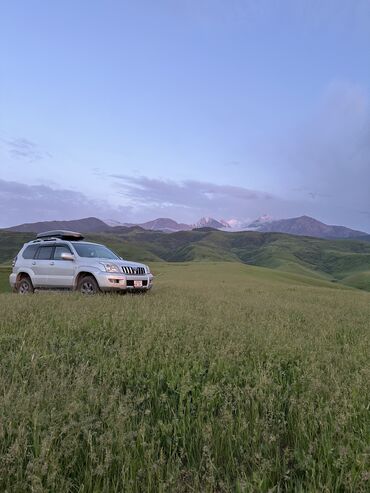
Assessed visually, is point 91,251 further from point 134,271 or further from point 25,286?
point 25,286

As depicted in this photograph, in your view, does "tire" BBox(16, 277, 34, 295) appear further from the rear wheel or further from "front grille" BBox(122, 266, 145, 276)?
"front grille" BBox(122, 266, 145, 276)

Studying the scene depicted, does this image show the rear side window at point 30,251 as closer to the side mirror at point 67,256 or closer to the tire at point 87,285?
the side mirror at point 67,256

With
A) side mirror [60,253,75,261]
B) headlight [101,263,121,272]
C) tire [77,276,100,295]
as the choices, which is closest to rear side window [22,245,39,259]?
side mirror [60,253,75,261]

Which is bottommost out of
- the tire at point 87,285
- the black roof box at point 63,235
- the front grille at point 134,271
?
the tire at point 87,285

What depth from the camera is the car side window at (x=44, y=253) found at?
1571cm

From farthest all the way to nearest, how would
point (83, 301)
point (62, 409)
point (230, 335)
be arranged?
point (83, 301) < point (230, 335) < point (62, 409)

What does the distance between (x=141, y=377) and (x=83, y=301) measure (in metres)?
6.98

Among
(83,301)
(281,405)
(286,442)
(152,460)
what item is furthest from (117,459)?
(83,301)

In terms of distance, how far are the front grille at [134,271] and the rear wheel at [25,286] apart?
171 inches

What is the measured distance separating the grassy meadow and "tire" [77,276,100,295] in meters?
7.27

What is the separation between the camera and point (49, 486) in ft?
8.84

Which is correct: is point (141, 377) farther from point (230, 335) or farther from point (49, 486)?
point (230, 335)

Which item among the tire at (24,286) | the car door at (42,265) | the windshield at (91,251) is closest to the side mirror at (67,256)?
the windshield at (91,251)

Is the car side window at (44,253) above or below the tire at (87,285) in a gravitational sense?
above
